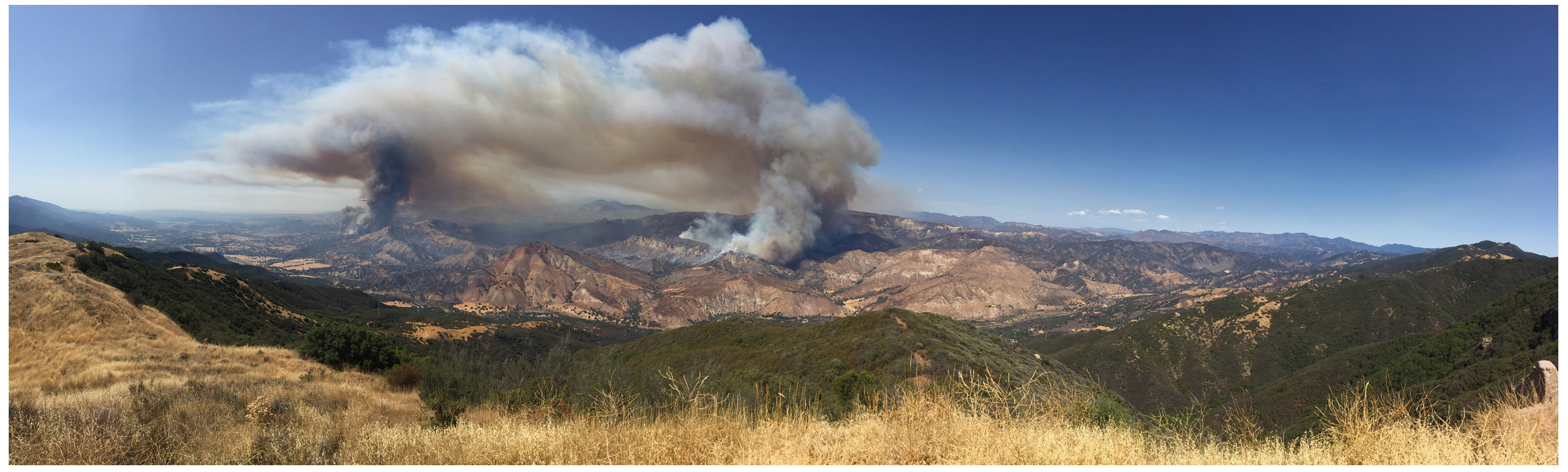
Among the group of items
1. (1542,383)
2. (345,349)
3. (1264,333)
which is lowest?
(1264,333)

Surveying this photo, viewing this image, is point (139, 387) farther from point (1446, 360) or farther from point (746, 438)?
point (1446, 360)

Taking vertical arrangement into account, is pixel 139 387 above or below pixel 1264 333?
above

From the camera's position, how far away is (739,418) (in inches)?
173

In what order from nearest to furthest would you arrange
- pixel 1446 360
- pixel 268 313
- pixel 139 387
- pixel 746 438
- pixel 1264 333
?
pixel 746 438 < pixel 139 387 < pixel 1446 360 < pixel 268 313 < pixel 1264 333

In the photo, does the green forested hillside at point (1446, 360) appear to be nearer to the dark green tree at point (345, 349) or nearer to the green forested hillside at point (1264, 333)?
the green forested hillside at point (1264, 333)

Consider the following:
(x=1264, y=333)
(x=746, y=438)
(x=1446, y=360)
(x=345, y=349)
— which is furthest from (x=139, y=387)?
(x=1264, y=333)

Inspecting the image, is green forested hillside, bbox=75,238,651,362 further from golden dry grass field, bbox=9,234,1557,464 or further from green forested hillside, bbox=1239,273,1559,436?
green forested hillside, bbox=1239,273,1559,436

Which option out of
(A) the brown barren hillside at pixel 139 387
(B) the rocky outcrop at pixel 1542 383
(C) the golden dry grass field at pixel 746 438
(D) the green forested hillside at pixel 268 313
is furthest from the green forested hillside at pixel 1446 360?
(D) the green forested hillside at pixel 268 313

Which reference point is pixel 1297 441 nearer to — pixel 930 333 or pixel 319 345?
pixel 319 345

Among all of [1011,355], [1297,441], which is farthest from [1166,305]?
[1297,441]

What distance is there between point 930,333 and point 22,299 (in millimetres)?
43254

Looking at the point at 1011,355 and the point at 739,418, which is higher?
the point at 739,418

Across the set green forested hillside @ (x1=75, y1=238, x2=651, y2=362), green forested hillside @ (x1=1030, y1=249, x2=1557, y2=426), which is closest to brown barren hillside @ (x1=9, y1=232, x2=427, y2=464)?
green forested hillside @ (x1=75, y1=238, x2=651, y2=362)
